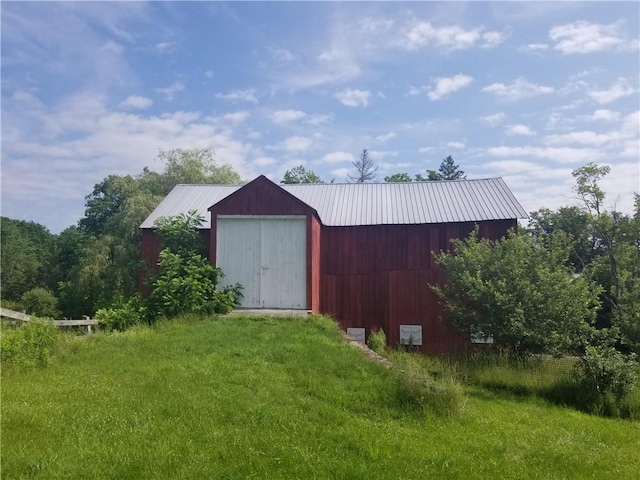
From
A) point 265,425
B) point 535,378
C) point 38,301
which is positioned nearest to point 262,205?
point 535,378

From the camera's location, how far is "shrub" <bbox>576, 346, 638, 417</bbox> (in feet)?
31.8

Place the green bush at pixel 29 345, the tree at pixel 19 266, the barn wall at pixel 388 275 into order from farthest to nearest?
the tree at pixel 19 266
the barn wall at pixel 388 275
the green bush at pixel 29 345

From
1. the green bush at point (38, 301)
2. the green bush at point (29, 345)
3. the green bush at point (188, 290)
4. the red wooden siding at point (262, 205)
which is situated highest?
the red wooden siding at point (262, 205)

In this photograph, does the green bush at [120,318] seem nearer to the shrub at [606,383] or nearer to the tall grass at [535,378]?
the tall grass at [535,378]

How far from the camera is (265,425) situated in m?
6.48

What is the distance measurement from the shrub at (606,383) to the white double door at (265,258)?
7405mm

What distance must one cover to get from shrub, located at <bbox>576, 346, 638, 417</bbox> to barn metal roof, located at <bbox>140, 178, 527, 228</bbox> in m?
7.37

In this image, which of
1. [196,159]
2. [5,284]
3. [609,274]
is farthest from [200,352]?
[5,284]

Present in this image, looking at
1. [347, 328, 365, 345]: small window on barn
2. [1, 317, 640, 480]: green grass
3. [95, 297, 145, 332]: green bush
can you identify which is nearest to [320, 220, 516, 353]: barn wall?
[347, 328, 365, 345]: small window on barn

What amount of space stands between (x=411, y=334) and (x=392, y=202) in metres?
4.91

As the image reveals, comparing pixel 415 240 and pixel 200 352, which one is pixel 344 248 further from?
pixel 200 352

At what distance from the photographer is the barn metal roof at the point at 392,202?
1748 centimetres

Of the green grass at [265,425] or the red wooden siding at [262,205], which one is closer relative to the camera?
the green grass at [265,425]

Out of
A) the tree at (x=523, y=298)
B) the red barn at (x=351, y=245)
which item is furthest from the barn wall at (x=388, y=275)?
the tree at (x=523, y=298)
